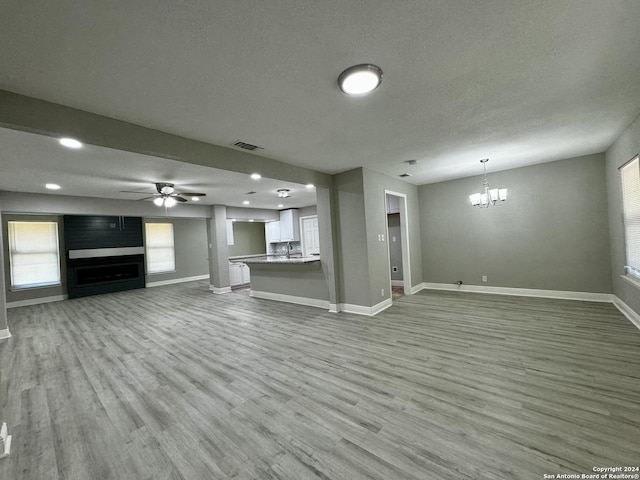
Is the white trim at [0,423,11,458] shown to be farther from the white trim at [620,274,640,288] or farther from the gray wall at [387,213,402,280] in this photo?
the gray wall at [387,213,402,280]

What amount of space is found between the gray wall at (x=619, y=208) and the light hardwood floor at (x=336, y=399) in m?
0.40

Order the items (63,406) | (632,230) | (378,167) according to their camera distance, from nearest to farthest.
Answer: (63,406) < (632,230) < (378,167)

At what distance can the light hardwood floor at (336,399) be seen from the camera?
1562mm

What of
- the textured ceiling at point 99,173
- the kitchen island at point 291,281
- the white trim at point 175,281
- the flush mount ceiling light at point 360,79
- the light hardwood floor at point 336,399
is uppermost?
the textured ceiling at point 99,173

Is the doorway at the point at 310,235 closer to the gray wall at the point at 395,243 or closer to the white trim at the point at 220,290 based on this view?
the gray wall at the point at 395,243

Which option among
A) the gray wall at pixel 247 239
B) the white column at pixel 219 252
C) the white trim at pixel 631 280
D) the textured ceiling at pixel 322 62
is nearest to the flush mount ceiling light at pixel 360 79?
the textured ceiling at pixel 322 62

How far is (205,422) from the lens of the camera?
1.98m

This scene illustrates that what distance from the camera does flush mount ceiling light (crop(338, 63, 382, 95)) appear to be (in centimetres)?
176

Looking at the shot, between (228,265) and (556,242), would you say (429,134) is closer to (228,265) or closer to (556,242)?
(556,242)

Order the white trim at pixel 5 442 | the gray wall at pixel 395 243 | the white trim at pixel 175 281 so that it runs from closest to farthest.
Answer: the white trim at pixel 5 442
the gray wall at pixel 395 243
the white trim at pixel 175 281

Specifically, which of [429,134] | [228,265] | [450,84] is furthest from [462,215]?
[228,265]

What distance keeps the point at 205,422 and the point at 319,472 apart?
40.7 inches

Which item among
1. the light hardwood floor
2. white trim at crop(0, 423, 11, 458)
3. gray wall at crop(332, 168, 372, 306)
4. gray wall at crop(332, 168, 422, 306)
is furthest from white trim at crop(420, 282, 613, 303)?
white trim at crop(0, 423, 11, 458)

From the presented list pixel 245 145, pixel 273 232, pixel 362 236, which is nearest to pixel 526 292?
pixel 362 236
